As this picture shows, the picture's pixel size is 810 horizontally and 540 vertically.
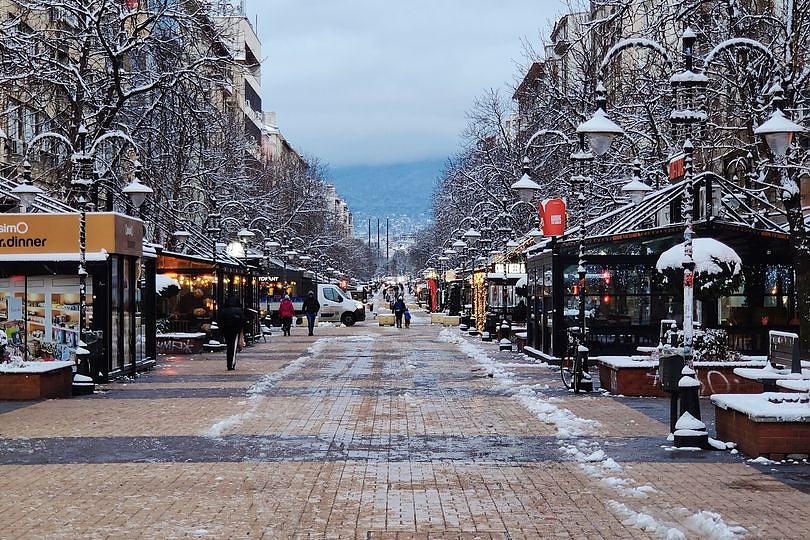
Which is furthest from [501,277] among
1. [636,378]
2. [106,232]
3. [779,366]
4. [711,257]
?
[779,366]

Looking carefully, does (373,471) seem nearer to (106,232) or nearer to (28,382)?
(28,382)

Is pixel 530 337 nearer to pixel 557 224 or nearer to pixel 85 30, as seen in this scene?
pixel 557 224

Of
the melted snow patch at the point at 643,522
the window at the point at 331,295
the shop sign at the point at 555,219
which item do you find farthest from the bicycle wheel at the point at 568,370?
the window at the point at 331,295

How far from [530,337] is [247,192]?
1433 inches

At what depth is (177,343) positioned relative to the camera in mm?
35594

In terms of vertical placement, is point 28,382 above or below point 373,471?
above

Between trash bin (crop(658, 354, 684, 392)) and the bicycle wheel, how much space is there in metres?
6.94

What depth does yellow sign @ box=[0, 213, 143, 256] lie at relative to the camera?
23109mm

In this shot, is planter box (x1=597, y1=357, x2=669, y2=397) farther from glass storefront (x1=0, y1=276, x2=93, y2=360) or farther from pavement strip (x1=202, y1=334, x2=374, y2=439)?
glass storefront (x1=0, y1=276, x2=93, y2=360)

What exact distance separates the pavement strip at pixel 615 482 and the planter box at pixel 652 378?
1316 mm

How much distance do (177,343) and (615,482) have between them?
85.7 feet

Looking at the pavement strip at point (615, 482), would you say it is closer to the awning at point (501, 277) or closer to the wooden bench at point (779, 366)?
the wooden bench at point (779, 366)

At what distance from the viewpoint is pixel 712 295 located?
2280cm

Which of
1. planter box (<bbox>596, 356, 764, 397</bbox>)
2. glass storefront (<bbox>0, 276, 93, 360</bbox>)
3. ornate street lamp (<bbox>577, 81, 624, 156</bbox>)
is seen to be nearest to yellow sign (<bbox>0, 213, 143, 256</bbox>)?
glass storefront (<bbox>0, 276, 93, 360</bbox>)
